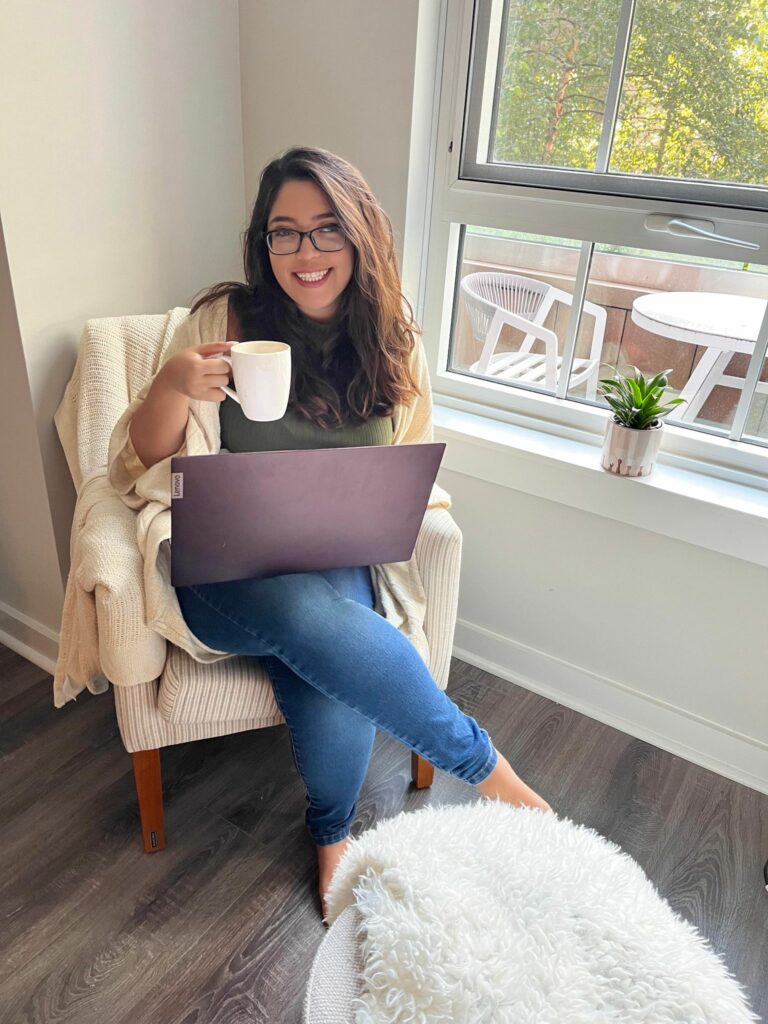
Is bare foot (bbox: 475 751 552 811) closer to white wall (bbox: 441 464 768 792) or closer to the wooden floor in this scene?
the wooden floor

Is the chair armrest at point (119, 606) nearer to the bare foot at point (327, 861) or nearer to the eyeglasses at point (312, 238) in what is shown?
the bare foot at point (327, 861)

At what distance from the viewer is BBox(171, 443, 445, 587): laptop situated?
3.45ft

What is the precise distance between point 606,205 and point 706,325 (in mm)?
312

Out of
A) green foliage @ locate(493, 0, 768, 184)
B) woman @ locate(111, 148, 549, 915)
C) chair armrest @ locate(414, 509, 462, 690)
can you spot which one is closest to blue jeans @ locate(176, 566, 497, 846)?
woman @ locate(111, 148, 549, 915)

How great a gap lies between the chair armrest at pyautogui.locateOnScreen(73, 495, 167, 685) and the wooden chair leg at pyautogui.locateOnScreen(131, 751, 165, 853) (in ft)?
0.58

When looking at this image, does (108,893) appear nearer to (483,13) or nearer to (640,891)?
(640,891)

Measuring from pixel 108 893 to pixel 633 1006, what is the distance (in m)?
0.90

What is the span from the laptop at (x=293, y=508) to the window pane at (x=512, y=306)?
68cm

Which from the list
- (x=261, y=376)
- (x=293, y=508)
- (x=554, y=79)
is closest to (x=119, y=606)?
(x=293, y=508)

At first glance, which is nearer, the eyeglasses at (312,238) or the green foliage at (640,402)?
the eyeglasses at (312,238)

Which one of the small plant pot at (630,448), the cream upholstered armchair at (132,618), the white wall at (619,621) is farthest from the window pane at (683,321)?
the cream upholstered armchair at (132,618)

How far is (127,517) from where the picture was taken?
1305mm

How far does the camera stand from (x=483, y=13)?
153 centimetres

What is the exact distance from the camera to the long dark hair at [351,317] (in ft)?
4.09
